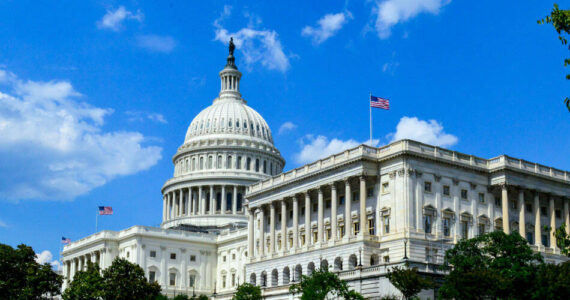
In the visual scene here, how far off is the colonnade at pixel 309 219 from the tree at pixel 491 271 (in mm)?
18413

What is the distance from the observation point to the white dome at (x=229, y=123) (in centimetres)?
17975

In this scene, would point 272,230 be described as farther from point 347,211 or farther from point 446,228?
point 446,228

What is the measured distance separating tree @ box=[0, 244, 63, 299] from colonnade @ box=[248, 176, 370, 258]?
29.7m

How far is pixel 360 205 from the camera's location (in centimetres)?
10075

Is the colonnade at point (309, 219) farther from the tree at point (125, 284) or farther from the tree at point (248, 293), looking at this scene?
the tree at point (125, 284)

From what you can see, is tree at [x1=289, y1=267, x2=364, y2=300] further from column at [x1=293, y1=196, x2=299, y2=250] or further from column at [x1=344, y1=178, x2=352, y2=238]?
column at [x1=293, y1=196, x2=299, y2=250]

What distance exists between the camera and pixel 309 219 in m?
109

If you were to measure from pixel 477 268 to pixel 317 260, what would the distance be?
32428 millimetres

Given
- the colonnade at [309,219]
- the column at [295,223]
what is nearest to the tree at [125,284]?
the column at [295,223]

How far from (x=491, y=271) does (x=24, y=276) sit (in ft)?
208

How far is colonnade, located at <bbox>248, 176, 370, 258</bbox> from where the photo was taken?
332 feet

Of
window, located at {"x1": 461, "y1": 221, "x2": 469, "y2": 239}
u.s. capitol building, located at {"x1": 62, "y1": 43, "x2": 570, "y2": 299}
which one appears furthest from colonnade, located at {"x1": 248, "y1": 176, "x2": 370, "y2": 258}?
window, located at {"x1": 461, "y1": 221, "x2": 469, "y2": 239}

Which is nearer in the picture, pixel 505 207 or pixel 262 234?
pixel 505 207

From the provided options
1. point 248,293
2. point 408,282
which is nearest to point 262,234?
point 248,293
